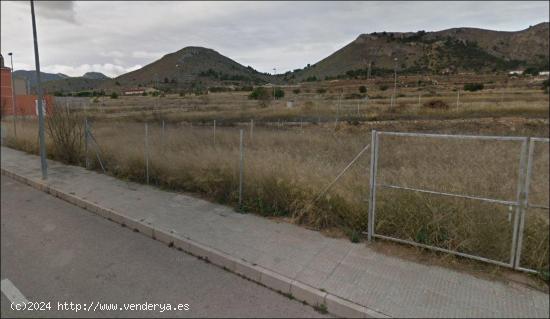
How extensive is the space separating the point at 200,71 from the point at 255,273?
27.4 meters

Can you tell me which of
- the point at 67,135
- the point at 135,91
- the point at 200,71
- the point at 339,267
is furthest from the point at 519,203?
the point at 135,91

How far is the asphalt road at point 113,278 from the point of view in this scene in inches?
129

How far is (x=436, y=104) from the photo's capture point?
17766 mm

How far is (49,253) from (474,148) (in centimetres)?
691

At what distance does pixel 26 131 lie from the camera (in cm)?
1617

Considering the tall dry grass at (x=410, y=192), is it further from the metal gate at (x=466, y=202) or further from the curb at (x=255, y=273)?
the curb at (x=255, y=273)

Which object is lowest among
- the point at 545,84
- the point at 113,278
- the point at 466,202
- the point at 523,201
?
the point at 113,278

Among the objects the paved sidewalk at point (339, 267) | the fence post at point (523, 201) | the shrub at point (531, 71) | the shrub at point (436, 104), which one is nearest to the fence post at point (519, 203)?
the fence post at point (523, 201)

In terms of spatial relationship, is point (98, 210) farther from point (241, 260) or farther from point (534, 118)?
point (534, 118)

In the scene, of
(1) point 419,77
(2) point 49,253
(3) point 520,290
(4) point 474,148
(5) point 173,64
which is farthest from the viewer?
(5) point 173,64

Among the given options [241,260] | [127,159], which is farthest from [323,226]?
[127,159]

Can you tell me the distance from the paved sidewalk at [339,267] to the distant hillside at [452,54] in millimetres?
5050

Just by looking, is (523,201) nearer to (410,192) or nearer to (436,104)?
(410,192)

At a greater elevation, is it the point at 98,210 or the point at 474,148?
the point at 474,148
